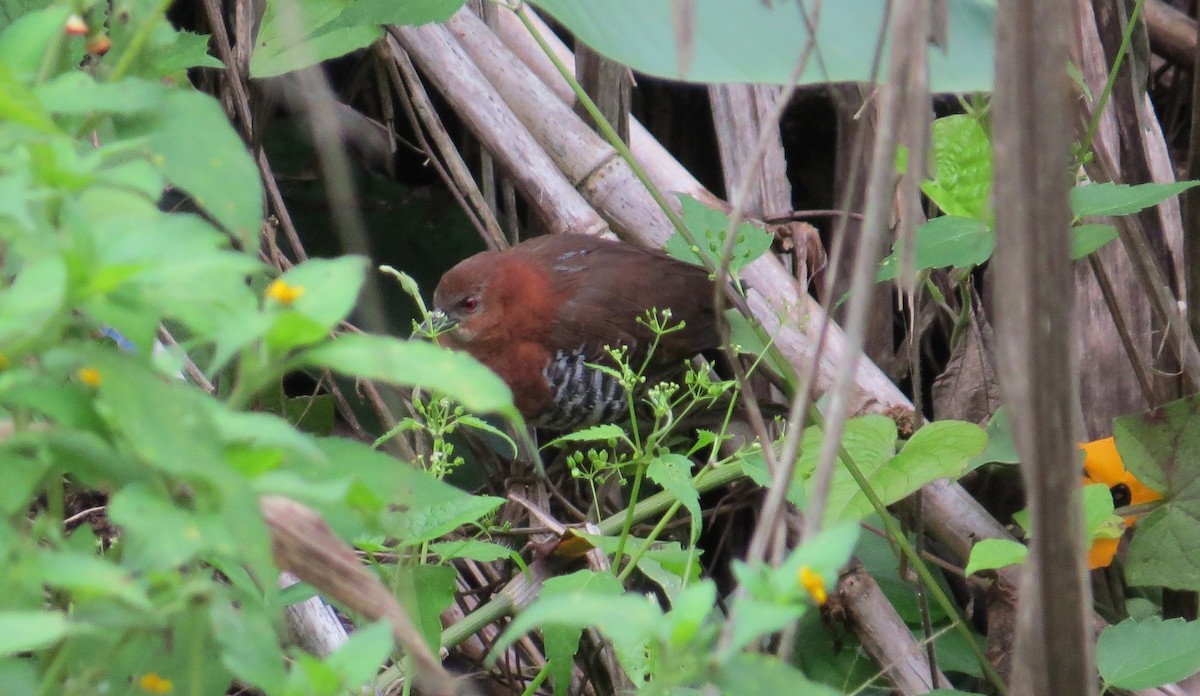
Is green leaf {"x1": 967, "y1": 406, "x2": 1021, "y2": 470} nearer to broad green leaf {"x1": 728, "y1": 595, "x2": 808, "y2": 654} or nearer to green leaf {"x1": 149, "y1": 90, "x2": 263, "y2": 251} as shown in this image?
broad green leaf {"x1": 728, "y1": 595, "x2": 808, "y2": 654}

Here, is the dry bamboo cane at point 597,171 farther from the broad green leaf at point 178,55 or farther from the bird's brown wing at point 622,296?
the broad green leaf at point 178,55

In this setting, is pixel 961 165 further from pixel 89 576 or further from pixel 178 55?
pixel 89 576

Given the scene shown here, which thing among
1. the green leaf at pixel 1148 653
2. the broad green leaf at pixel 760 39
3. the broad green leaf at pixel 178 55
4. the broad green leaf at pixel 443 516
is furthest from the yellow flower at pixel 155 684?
the green leaf at pixel 1148 653

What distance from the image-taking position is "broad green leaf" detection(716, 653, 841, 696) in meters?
0.72

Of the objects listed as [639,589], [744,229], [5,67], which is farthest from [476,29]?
[5,67]

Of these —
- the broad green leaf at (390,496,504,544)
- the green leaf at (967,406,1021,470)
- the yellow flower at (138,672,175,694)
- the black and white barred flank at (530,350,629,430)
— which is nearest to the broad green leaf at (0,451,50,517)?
the yellow flower at (138,672,175,694)

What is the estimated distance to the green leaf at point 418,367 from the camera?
660 mm

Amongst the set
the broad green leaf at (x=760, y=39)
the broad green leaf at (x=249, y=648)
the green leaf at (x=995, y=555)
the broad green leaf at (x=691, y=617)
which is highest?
the broad green leaf at (x=760, y=39)

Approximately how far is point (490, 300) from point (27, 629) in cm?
261

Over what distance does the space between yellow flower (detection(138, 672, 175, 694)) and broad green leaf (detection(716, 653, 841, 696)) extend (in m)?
0.35

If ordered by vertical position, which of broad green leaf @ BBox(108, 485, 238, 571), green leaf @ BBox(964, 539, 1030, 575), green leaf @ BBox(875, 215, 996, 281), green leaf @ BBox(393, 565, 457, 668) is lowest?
green leaf @ BBox(393, 565, 457, 668)

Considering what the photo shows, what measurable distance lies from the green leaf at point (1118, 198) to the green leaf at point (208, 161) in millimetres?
1220

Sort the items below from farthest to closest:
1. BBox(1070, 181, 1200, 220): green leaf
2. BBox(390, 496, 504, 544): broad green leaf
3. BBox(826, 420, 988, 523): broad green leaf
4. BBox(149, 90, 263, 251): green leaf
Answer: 1. BBox(826, 420, 988, 523): broad green leaf
2. BBox(1070, 181, 1200, 220): green leaf
3. BBox(390, 496, 504, 544): broad green leaf
4. BBox(149, 90, 263, 251): green leaf

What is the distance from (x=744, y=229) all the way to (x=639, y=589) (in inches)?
37.3
